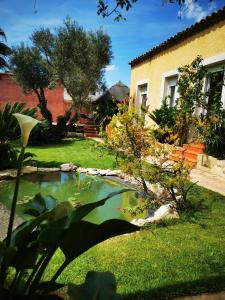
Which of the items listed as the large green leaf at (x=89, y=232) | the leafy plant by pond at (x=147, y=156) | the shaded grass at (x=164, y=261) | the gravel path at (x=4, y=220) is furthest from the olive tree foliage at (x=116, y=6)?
the gravel path at (x=4, y=220)

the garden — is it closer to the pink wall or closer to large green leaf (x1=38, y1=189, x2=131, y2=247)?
large green leaf (x1=38, y1=189, x2=131, y2=247)

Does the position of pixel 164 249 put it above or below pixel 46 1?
below

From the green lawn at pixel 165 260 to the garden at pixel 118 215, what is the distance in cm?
1

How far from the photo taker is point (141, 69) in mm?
18016

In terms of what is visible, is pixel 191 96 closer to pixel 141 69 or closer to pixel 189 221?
pixel 189 221

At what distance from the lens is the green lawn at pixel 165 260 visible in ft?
10.2

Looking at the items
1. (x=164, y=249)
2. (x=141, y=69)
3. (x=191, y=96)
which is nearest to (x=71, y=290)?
(x=164, y=249)

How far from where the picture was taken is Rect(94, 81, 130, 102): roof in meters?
25.3

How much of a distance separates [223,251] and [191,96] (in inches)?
258

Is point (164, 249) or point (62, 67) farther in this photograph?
point (62, 67)

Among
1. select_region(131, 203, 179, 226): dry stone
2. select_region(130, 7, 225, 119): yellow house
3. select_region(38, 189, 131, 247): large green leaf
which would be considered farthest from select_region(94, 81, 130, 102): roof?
select_region(38, 189, 131, 247): large green leaf

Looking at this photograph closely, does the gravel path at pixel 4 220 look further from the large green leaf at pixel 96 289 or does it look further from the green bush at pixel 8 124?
the large green leaf at pixel 96 289

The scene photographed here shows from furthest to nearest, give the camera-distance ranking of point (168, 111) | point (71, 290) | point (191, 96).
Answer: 1. point (168, 111)
2. point (191, 96)
3. point (71, 290)

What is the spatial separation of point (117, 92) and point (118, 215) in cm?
2104
